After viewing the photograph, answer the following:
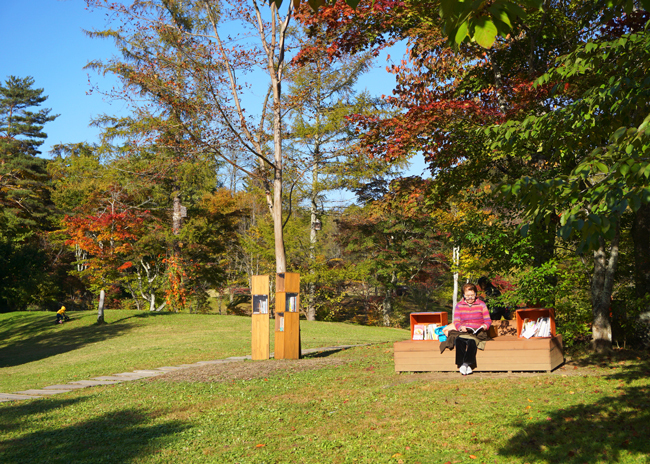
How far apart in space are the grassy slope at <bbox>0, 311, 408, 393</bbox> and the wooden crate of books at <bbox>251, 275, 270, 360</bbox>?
229 cm

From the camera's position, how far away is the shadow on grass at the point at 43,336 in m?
17.1

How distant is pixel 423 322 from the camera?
9.66 m

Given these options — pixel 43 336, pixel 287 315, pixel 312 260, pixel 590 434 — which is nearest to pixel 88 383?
pixel 287 315

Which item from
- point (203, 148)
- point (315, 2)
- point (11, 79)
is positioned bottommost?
point (315, 2)

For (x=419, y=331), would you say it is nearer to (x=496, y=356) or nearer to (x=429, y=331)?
(x=429, y=331)

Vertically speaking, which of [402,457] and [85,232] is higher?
[85,232]

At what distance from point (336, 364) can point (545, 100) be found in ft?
21.8

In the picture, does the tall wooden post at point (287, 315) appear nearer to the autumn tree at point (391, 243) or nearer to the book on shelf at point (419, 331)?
the book on shelf at point (419, 331)

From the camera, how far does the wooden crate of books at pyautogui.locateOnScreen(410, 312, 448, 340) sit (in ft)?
31.0

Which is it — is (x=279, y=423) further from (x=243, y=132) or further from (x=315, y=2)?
(x=243, y=132)

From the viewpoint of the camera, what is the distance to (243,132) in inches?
478

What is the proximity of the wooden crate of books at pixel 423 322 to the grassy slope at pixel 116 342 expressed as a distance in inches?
232

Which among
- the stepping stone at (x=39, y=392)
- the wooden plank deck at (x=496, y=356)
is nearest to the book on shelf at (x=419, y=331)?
the wooden plank deck at (x=496, y=356)

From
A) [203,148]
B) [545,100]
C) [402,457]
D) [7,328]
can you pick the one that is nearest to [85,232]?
[7,328]
